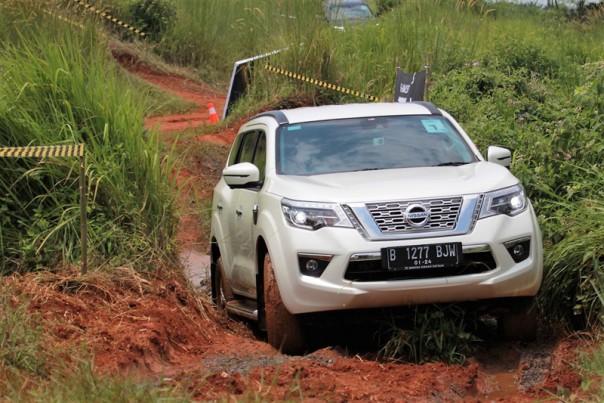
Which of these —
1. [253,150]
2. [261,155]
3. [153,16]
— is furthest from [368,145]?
[153,16]

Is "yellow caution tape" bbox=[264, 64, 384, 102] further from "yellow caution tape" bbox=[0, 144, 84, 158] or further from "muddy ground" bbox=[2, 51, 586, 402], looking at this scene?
"yellow caution tape" bbox=[0, 144, 84, 158]

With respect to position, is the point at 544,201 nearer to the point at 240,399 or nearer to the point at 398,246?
the point at 398,246

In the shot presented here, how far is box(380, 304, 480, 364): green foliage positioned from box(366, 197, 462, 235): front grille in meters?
0.53

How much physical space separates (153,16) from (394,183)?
65.6 feet

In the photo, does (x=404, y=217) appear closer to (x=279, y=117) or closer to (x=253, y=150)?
(x=279, y=117)

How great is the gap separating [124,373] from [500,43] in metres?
12.4

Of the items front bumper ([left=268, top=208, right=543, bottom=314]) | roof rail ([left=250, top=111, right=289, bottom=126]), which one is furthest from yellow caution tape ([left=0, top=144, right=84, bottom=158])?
front bumper ([left=268, top=208, right=543, bottom=314])

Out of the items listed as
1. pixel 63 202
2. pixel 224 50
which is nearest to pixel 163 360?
pixel 63 202

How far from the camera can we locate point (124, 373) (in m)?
A: 6.89

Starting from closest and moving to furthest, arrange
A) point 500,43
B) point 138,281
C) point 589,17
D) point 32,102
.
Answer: point 138,281
point 32,102
point 500,43
point 589,17

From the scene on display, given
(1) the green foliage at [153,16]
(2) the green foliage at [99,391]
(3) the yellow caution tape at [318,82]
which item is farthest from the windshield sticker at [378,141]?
(1) the green foliage at [153,16]

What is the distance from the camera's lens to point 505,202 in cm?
766

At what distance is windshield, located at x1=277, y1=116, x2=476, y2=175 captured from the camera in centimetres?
850

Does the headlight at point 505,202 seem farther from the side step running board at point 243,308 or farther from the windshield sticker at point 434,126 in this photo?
the side step running board at point 243,308
